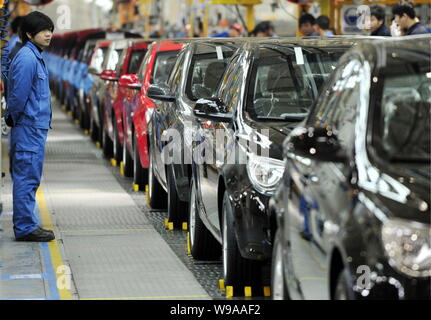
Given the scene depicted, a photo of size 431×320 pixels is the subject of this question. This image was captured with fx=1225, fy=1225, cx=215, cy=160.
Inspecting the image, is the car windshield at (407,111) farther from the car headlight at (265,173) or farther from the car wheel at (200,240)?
the car wheel at (200,240)

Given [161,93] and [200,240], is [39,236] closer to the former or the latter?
[200,240]

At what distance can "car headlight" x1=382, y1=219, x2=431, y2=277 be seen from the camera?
4.91 m

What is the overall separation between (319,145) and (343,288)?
0.79m

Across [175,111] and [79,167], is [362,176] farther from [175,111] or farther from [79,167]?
[79,167]

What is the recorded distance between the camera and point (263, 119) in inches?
357

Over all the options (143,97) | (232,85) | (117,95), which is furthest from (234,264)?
(117,95)

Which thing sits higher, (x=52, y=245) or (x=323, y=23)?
(x=323, y=23)

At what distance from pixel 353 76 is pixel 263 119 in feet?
8.75

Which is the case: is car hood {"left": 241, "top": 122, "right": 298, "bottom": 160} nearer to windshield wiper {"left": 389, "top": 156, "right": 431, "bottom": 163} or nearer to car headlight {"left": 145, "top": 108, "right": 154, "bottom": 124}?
windshield wiper {"left": 389, "top": 156, "right": 431, "bottom": 163}

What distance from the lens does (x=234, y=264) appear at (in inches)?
341

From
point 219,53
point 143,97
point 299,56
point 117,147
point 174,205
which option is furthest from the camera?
point 117,147

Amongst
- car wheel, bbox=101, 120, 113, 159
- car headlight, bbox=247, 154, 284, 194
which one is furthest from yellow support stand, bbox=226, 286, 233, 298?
car wheel, bbox=101, 120, 113, 159

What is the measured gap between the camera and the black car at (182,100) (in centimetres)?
1182

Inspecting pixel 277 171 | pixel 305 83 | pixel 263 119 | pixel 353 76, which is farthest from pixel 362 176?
pixel 305 83
